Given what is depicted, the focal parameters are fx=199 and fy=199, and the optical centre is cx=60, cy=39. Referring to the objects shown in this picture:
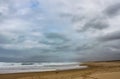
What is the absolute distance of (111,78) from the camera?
56.4 feet

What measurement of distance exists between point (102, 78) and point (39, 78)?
5963 millimetres

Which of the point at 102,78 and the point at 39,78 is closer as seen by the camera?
the point at 102,78

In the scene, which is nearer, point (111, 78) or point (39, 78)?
point (111, 78)

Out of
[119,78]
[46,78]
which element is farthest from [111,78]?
[46,78]

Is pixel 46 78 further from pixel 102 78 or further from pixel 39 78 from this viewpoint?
pixel 102 78

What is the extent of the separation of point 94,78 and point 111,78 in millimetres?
1508

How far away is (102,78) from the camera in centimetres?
1722

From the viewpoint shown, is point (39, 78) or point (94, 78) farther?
point (39, 78)

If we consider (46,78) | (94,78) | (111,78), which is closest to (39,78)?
(46,78)

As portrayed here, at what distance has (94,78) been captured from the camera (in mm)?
17016

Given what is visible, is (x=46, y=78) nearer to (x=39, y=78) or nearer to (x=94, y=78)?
(x=39, y=78)

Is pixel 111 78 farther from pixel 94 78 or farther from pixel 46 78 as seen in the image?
pixel 46 78

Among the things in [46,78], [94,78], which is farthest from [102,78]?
[46,78]

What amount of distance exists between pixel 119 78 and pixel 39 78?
7369mm
